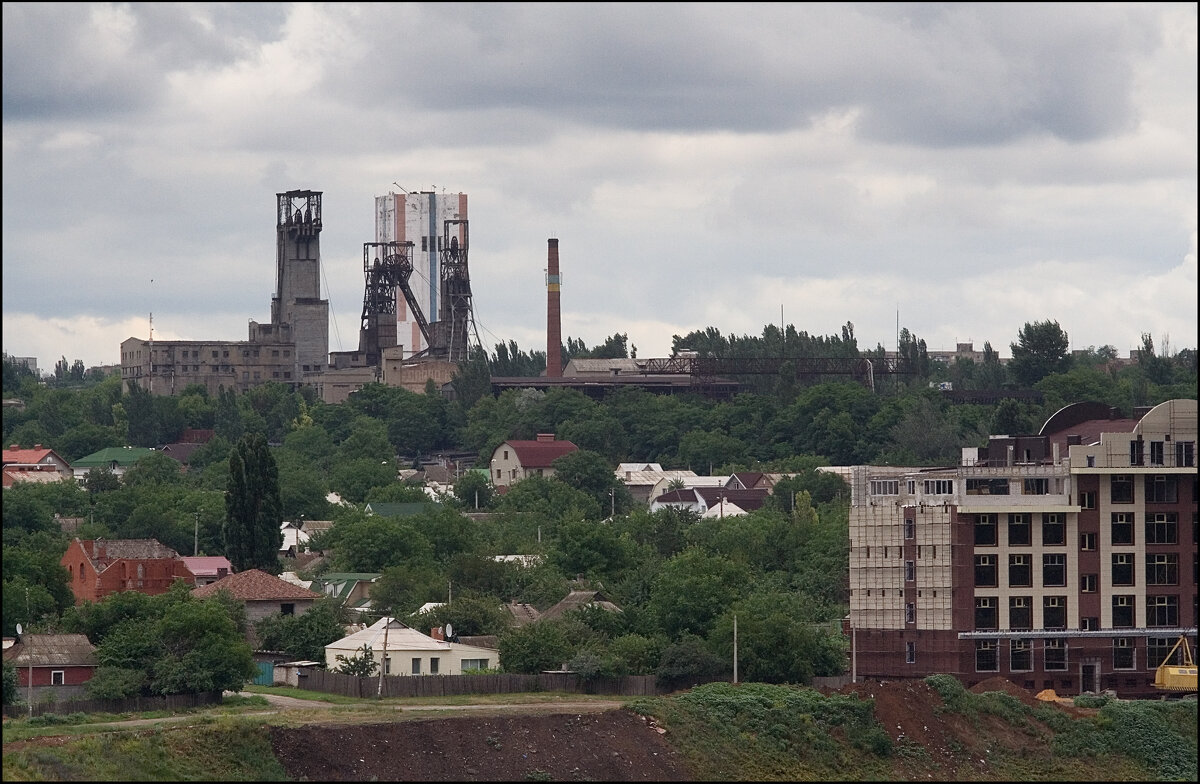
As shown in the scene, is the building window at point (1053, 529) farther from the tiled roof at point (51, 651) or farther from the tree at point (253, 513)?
the tree at point (253, 513)

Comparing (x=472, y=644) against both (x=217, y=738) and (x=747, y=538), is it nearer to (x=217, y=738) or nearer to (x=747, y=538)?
(x=217, y=738)

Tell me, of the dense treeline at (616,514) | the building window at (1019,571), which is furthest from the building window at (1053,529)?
the dense treeline at (616,514)

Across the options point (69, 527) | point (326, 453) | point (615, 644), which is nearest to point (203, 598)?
point (615, 644)

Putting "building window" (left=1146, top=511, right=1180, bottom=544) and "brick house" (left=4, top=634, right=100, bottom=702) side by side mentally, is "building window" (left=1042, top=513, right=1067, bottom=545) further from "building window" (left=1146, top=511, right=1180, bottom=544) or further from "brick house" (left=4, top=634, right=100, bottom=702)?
"brick house" (left=4, top=634, right=100, bottom=702)

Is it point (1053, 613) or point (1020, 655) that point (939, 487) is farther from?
point (1020, 655)

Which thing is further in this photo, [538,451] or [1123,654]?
[538,451]

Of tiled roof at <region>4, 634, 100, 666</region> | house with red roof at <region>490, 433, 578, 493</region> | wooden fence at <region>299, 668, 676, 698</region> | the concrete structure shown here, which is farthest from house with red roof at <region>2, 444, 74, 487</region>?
the concrete structure

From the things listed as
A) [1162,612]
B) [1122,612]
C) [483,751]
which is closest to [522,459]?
[1122,612]
